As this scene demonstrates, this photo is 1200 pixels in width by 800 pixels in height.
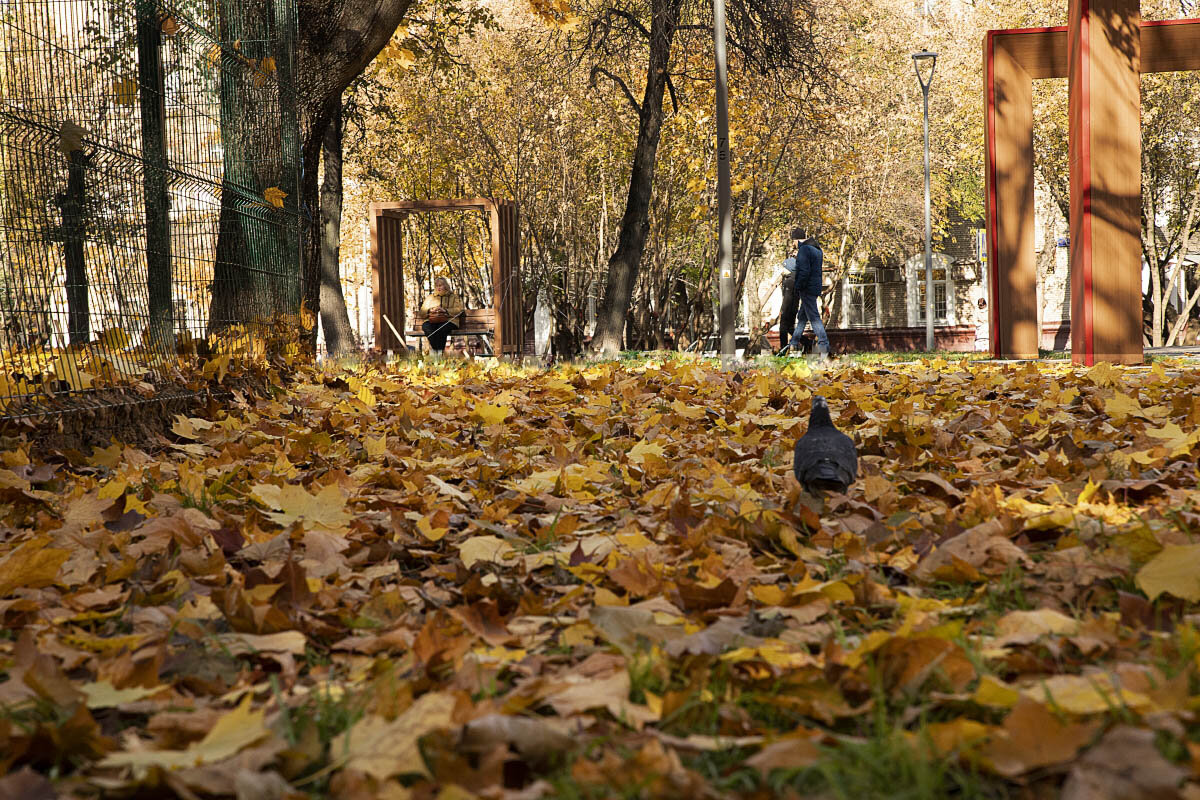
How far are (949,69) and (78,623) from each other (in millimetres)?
38822

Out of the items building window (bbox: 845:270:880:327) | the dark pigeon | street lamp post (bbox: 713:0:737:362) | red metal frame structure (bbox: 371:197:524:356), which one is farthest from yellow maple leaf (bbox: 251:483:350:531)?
building window (bbox: 845:270:880:327)

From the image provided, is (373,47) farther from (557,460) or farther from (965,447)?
(965,447)

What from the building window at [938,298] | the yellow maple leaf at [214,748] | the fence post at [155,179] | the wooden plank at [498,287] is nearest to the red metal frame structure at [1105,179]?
the wooden plank at [498,287]

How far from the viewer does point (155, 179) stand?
4.98 m

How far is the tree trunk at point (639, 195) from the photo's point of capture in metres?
16.0

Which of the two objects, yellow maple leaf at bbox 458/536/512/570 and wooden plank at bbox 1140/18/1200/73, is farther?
wooden plank at bbox 1140/18/1200/73

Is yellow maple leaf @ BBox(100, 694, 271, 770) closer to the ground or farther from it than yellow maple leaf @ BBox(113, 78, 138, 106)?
closer to the ground

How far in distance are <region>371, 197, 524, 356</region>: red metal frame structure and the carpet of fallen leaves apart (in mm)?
10945

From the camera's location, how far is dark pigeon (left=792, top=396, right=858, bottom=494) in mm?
3039

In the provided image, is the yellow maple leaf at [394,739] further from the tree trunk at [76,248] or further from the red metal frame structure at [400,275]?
the red metal frame structure at [400,275]

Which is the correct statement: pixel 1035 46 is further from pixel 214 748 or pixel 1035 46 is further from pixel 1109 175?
pixel 214 748

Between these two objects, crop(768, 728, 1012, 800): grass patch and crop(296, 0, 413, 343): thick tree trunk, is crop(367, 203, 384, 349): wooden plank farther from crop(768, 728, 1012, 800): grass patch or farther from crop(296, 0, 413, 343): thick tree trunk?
crop(768, 728, 1012, 800): grass patch

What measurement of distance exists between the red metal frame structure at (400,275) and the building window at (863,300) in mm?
38384

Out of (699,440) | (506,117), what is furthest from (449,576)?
(506,117)
